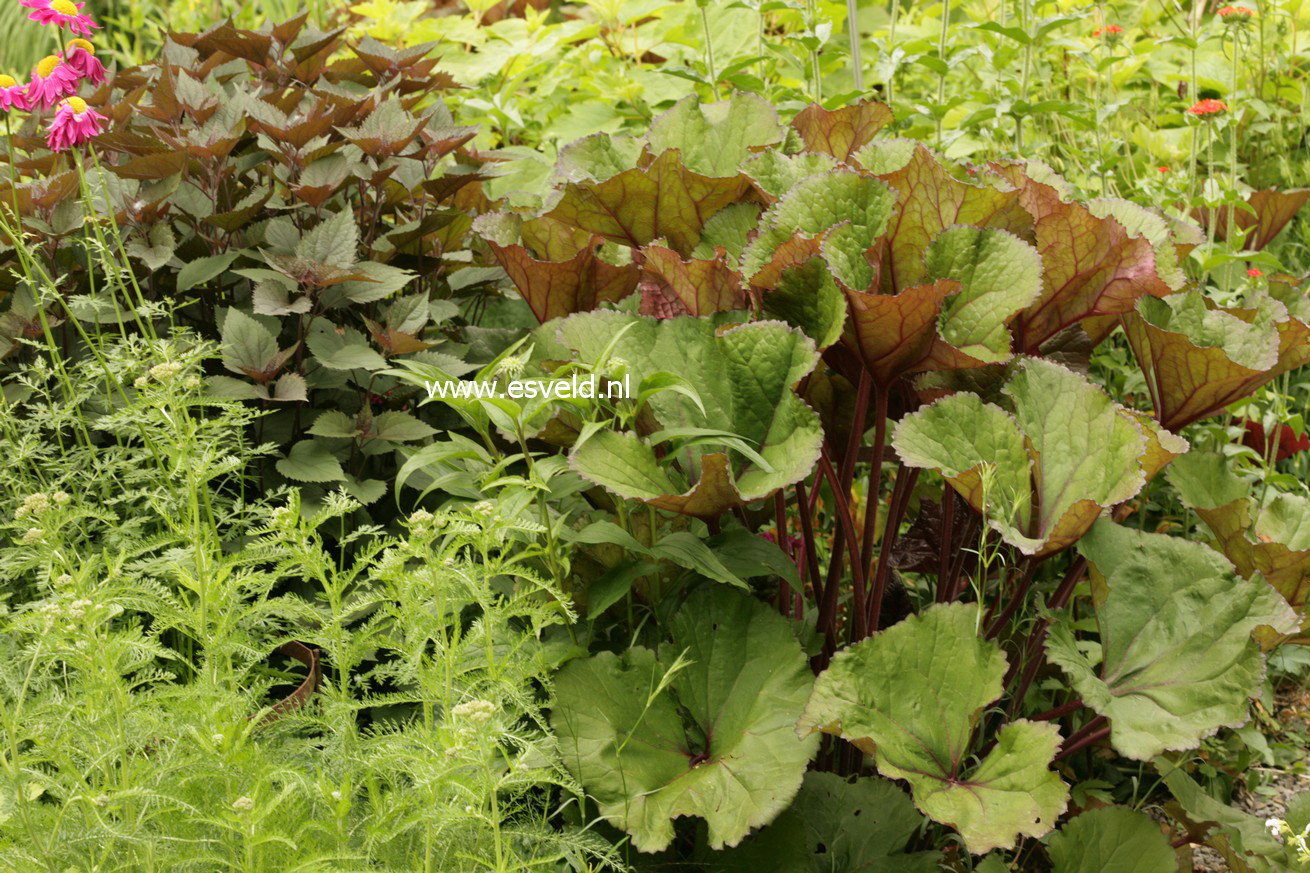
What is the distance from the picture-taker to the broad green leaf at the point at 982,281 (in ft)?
4.42

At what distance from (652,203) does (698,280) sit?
0.20m

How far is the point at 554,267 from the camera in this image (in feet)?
5.33

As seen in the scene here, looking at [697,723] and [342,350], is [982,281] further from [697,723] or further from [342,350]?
[342,350]

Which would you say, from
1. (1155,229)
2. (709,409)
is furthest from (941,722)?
(1155,229)

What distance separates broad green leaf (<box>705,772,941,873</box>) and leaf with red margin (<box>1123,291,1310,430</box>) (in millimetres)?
633

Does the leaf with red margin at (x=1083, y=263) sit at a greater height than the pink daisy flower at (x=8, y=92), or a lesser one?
lesser

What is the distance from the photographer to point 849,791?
1.48m

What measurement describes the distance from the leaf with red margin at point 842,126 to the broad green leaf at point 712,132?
83 millimetres

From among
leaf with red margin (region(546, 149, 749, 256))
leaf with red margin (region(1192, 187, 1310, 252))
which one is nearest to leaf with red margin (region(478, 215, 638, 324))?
leaf with red margin (region(546, 149, 749, 256))

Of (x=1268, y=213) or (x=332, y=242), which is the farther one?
(x=1268, y=213)

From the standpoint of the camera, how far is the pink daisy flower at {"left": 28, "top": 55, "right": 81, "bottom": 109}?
1.58 metres

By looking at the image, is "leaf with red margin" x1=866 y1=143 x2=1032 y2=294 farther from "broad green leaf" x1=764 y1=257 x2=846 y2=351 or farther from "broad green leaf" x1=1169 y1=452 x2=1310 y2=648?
"broad green leaf" x1=1169 y1=452 x2=1310 y2=648

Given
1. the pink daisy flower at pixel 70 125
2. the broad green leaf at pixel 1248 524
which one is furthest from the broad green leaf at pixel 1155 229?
the pink daisy flower at pixel 70 125

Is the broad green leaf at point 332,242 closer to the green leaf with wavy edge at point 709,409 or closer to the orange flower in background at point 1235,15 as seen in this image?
the green leaf with wavy edge at point 709,409
